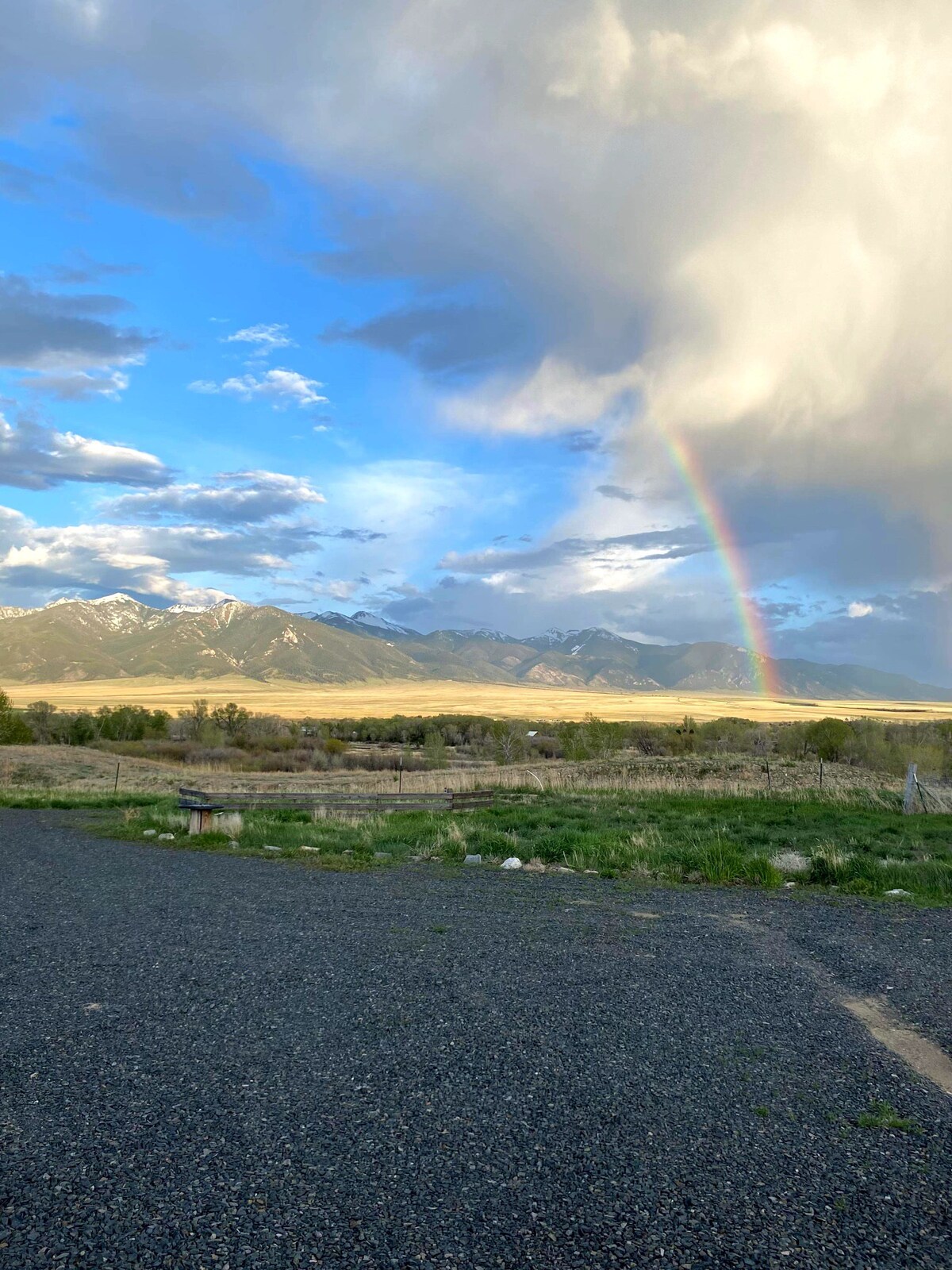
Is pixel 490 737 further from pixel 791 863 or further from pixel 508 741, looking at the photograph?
pixel 791 863

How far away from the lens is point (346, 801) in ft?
77.5

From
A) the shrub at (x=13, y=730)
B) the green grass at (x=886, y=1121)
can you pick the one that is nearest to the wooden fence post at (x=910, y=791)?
the green grass at (x=886, y=1121)

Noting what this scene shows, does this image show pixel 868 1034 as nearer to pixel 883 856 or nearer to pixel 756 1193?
pixel 756 1193

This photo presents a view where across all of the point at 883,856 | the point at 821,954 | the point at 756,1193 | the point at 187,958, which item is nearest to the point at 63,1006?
the point at 187,958

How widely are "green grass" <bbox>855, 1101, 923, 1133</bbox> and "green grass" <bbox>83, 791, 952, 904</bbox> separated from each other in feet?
26.7

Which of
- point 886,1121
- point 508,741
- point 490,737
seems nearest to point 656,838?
point 886,1121

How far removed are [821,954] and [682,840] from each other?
792cm

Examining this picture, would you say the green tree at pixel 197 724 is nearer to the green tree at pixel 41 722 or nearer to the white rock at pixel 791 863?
the green tree at pixel 41 722

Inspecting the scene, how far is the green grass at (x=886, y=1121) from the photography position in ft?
17.4

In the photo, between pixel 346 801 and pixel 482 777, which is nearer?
pixel 346 801

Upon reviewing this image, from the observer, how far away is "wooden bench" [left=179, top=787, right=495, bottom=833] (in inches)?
918

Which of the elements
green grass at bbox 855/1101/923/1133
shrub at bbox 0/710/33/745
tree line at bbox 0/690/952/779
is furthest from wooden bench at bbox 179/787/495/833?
shrub at bbox 0/710/33/745

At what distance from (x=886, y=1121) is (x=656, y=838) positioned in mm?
12041

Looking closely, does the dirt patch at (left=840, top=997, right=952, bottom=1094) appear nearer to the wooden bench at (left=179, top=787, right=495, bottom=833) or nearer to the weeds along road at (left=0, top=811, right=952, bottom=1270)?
the weeds along road at (left=0, top=811, right=952, bottom=1270)
